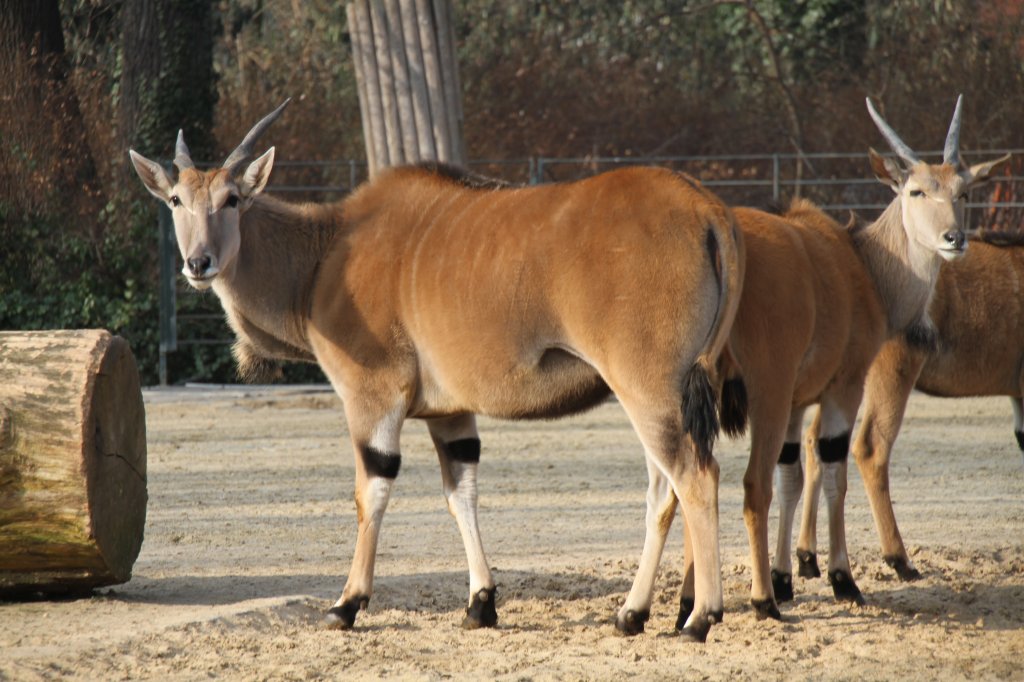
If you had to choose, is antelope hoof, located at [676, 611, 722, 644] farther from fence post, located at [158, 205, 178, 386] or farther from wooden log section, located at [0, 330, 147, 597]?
fence post, located at [158, 205, 178, 386]

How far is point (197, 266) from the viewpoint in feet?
19.3

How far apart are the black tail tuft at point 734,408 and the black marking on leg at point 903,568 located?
145cm

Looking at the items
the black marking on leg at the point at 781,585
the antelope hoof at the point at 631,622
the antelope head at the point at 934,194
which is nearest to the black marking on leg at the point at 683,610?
the antelope hoof at the point at 631,622

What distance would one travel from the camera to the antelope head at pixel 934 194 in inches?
268

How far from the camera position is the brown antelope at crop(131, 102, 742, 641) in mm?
5379

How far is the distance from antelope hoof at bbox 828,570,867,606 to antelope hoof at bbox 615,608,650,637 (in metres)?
1.03

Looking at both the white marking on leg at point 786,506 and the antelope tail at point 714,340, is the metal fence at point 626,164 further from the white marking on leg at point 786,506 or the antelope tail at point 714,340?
the antelope tail at point 714,340

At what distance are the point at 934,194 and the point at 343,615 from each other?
3372 mm

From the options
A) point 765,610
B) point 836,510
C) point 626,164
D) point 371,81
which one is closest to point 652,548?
point 765,610

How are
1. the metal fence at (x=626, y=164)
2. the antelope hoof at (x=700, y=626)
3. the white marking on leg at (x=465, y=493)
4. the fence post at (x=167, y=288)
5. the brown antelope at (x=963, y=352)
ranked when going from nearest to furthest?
1. the antelope hoof at (x=700, y=626)
2. the white marking on leg at (x=465, y=493)
3. the brown antelope at (x=963, y=352)
4. the fence post at (x=167, y=288)
5. the metal fence at (x=626, y=164)

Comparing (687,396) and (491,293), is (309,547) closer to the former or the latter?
(491,293)

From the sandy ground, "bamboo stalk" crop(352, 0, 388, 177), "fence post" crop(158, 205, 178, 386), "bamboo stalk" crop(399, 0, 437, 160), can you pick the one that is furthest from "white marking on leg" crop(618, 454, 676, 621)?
"fence post" crop(158, 205, 178, 386)

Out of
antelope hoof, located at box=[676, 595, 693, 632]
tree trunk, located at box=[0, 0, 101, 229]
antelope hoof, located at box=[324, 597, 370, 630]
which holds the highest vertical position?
tree trunk, located at box=[0, 0, 101, 229]

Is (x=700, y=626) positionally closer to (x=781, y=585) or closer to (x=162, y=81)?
(x=781, y=585)
